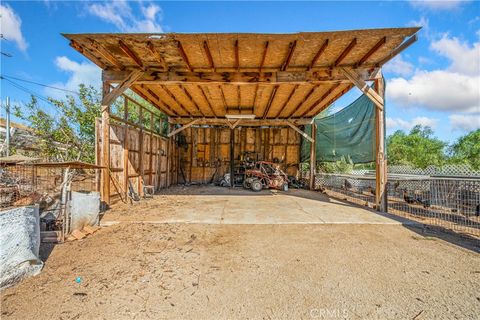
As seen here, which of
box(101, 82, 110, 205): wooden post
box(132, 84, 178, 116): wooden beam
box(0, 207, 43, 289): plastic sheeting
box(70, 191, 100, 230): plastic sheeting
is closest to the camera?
box(0, 207, 43, 289): plastic sheeting

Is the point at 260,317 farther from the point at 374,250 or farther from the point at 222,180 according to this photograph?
the point at 222,180

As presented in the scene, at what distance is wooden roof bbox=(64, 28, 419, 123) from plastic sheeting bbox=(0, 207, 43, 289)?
134 inches

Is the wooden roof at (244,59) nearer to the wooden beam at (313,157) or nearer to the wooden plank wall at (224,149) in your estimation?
the wooden beam at (313,157)

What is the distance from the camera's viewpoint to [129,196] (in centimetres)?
596

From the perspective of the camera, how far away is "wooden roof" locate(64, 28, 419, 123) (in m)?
4.14

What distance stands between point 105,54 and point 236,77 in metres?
2.92

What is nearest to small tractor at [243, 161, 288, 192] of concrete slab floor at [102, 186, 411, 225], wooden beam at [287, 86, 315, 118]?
wooden beam at [287, 86, 315, 118]

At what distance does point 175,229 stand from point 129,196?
3.01 metres

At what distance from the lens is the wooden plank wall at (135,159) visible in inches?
217

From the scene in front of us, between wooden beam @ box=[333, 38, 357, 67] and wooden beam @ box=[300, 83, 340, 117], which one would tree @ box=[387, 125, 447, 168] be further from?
wooden beam @ box=[333, 38, 357, 67]

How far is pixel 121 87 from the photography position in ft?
17.3

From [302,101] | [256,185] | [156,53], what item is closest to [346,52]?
[302,101]

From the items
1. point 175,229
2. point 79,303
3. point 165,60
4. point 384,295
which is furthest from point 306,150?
point 79,303

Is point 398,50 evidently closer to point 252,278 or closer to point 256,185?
point 252,278
